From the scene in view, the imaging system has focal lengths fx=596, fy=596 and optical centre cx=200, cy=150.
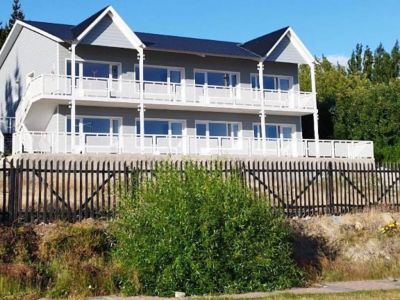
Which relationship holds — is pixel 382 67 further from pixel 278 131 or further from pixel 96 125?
pixel 96 125

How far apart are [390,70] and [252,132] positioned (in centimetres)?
3591

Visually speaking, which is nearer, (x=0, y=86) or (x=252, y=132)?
(x=252, y=132)

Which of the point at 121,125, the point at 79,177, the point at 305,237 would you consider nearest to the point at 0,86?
the point at 121,125

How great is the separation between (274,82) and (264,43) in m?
2.66

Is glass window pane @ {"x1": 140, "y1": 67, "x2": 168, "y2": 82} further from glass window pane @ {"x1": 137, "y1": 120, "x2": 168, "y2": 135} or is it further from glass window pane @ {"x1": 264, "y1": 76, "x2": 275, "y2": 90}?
glass window pane @ {"x1": 264, "y1": 76, "x2": 275, "y2": 90}

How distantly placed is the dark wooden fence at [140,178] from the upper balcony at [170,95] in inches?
536

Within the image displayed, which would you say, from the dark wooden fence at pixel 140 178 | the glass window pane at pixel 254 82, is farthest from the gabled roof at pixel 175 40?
the dark wooden fence at pixel 140 178

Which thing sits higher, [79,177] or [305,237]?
[79,177]

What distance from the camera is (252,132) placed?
37250 millimetres

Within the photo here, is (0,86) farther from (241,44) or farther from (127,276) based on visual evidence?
(127,276)

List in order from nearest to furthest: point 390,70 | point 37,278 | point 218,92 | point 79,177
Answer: point 37,278 → point 79,177 → point 218,92 → point 390,70

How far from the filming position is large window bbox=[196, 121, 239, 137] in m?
36.0

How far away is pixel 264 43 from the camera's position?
38.1 meters

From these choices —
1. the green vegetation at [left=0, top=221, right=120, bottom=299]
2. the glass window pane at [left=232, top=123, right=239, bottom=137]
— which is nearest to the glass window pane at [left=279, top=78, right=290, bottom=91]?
the glass window pane at [left=232, top=123, right=239, bottom=137]
